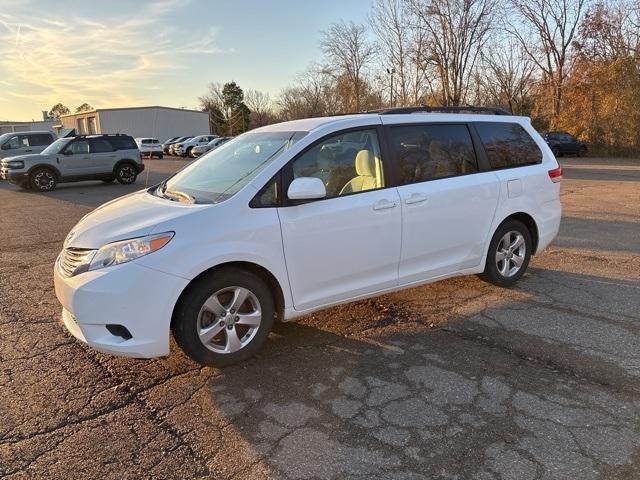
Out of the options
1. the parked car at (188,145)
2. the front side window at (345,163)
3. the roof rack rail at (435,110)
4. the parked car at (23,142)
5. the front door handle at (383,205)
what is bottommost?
the front door handle at (383,205)

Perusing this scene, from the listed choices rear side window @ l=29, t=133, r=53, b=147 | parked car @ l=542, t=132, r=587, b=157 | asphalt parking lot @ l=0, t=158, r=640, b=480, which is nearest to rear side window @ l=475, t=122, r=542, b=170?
asphalt parking lot @ l=0, t=158, r=640, b=480

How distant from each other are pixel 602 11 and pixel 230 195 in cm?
3870

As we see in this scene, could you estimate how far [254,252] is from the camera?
11.7ft

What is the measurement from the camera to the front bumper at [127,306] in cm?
325

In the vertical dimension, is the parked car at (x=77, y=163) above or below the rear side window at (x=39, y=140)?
below

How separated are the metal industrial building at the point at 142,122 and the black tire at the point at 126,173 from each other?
3742 cm

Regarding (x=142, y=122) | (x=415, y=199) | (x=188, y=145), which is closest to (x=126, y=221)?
(x=415, y=199)

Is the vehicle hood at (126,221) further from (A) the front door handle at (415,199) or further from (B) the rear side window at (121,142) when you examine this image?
(B) the rear side window at (121,142)

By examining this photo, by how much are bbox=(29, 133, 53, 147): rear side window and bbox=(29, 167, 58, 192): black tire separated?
5.40 metres

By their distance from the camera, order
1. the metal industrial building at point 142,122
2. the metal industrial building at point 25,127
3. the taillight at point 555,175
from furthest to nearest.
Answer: the metal industrial building at point 25,127 < the metal industrial building at point 142,122 < the taillight at point 555,175

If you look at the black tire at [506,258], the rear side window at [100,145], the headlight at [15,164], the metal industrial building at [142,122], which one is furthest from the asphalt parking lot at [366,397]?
the metal industrial building at [142,122]

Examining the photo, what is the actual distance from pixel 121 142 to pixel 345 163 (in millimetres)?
16483

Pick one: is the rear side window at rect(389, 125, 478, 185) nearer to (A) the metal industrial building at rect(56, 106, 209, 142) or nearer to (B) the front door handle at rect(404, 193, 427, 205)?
(B) the front door handle at rect(404, 193, 427, 205)

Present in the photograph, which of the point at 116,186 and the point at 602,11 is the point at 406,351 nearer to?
the point at 116,186
